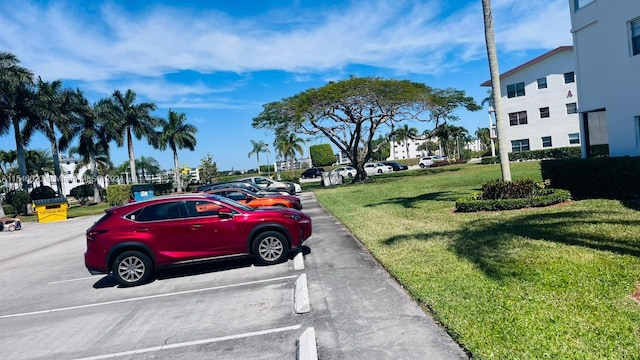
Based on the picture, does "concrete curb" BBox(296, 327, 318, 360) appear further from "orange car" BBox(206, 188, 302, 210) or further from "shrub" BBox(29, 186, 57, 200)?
"shrub" BBox(29, 186, 57, 200)

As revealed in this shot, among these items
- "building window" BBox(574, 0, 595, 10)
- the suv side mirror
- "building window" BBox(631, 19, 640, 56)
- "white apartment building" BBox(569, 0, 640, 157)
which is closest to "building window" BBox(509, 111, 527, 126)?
"white apartment building" BBox(569, 0, 640, 157)

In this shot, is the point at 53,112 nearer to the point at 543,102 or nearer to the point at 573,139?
the point at 543,102

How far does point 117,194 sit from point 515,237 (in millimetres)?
36113

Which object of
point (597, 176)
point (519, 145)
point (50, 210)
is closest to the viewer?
point (597, 176)

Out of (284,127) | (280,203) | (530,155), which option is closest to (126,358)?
(280,203)

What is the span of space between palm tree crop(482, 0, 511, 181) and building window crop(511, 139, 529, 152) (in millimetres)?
34749

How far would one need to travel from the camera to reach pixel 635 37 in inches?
571

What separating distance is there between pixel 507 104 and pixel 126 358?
153 ft

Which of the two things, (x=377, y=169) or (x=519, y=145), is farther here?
(x=377, y=169)

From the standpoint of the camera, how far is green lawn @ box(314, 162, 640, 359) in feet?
14.0

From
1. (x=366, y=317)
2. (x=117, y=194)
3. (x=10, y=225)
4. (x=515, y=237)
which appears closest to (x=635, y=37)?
(x=515, y=237)

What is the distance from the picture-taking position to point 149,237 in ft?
27.4

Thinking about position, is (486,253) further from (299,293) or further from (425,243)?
(299,293)

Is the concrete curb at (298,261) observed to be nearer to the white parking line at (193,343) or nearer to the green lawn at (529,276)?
the green lawn at (529,276)
